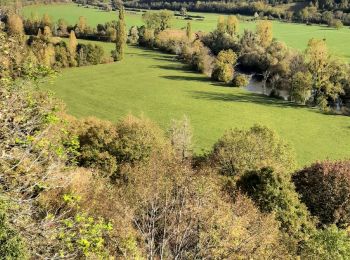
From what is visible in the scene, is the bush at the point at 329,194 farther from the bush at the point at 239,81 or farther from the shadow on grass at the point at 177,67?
the shadow on grass at the point at 177,67

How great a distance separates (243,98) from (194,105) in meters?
13.9

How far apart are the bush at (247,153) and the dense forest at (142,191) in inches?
4.4

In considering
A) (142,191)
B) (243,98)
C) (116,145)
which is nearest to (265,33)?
(243,98)

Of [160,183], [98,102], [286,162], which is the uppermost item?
[160,183]

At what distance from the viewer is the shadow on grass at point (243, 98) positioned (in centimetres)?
9775

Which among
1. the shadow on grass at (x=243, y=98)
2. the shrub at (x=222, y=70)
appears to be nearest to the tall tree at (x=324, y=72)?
the shadow on grass at (x=243, y=98)

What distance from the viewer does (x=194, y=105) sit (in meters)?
→ 94.9

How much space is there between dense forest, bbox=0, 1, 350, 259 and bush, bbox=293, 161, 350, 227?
0.09 meters

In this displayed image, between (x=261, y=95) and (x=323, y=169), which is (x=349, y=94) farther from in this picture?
(x=323, y=169)

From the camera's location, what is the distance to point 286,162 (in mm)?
46219

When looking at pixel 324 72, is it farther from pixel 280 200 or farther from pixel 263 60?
pixel 280 200

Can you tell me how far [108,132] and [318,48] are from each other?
217 feet

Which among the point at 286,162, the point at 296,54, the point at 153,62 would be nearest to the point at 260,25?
the point at 296,54

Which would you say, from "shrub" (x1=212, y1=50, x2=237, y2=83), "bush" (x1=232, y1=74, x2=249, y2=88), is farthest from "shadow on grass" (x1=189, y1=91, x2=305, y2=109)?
"shrub" (x1=212, y1=50, x2=237, y2=83)
